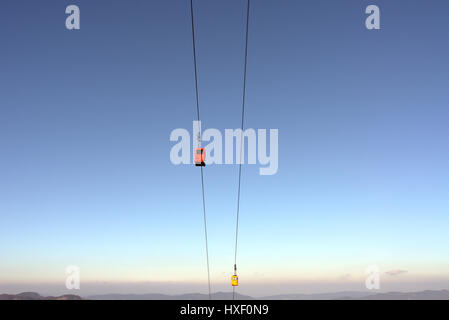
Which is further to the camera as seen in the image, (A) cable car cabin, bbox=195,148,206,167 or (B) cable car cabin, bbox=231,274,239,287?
(B) cable car cabin, bbox=231,274,239,287

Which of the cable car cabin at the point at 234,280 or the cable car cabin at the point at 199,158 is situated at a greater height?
the cable car cabin at the point at 199,158

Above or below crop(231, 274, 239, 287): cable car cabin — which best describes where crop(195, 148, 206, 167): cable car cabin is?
above

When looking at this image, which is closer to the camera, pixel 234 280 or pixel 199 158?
pixel 199 158

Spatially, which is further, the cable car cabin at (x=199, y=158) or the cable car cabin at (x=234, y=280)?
the cable car cabin at (x=234, y=280)

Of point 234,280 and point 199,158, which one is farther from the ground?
point 199,158
